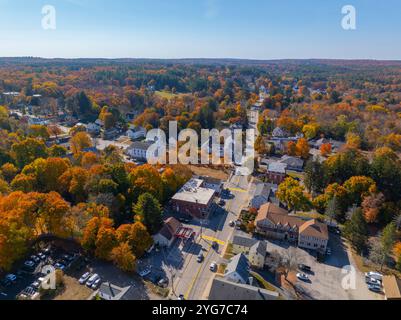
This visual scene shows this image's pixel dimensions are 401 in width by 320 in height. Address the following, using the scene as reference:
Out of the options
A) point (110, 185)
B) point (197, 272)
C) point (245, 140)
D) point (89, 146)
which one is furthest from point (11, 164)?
point (245, 140)

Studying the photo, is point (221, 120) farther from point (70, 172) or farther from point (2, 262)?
point (2, 262)

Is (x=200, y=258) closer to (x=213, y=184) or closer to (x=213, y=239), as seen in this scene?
(x=213, y=239)

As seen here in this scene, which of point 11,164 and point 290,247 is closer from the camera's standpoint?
point 290,247

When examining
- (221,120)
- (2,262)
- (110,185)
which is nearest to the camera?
(2,262)

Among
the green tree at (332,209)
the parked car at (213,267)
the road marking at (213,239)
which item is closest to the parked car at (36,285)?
the parked car at (213,267)

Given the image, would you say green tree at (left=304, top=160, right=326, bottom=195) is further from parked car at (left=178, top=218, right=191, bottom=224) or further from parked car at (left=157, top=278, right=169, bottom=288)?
parked car at (left=157, top=278, right=169, bottom=288)

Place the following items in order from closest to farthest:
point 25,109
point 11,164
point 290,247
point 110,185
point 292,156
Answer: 1. point 290,247
2. point 110,185
3. point 11,164
4. point 292,156
5. point 25,109

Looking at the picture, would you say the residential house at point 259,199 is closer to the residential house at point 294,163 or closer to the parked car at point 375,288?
the residential house at point 294,163
